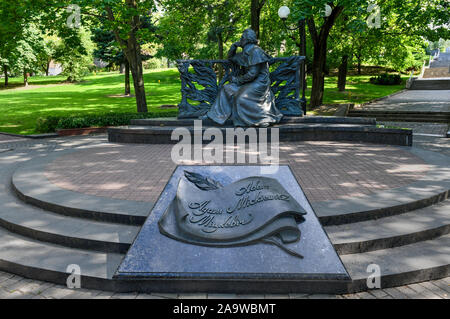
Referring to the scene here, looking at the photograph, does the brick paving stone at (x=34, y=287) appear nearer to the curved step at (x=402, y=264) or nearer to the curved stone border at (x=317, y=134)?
the curved step at (x=402, y=264)

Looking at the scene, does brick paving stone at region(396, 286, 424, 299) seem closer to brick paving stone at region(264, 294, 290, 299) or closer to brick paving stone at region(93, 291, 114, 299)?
brick paving stone at region(264, 294, 290, 299)

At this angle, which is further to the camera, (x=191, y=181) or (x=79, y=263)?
(x=191, y=181)

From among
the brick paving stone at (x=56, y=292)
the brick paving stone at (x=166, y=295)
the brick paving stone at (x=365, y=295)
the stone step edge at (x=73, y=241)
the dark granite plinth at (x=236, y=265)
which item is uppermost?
the dark granite plinth at (x=236, y=265)

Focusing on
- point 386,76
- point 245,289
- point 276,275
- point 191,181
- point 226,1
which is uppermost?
point 226,1

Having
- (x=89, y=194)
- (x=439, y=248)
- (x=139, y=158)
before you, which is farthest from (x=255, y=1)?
(x=439, y=248)

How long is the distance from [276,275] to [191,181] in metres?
1.76

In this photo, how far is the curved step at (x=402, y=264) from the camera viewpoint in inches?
152

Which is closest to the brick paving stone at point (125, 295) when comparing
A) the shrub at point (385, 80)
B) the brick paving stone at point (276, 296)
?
the brick paving stone at point (276, 296)

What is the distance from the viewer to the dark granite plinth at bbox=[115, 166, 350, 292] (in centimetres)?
349

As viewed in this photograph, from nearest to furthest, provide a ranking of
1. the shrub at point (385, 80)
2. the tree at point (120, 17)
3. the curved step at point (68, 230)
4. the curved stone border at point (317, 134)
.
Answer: the curved step at point (68, 230) < the curved stone border at point (317, 134) < the tree at point (120, 17) < the shrub at point (385, 80)

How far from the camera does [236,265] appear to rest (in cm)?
358

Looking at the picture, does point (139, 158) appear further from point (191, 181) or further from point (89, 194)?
point (191, 181)

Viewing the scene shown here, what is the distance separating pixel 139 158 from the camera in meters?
8.89

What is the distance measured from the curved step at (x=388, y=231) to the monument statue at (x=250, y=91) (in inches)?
239
